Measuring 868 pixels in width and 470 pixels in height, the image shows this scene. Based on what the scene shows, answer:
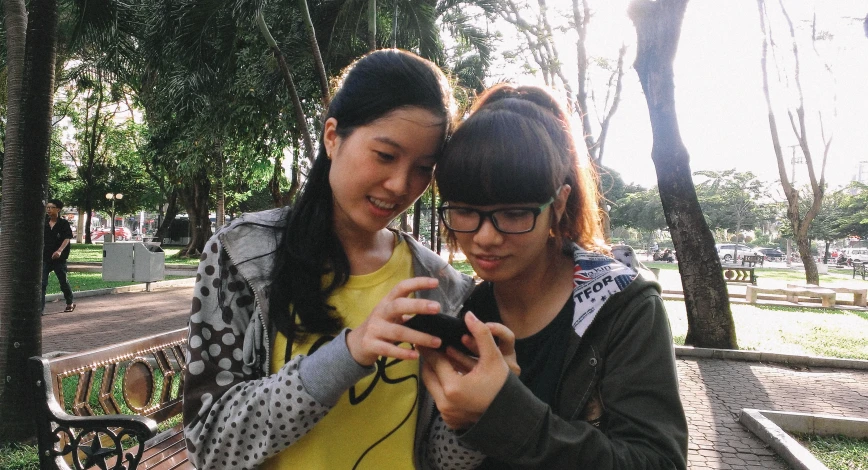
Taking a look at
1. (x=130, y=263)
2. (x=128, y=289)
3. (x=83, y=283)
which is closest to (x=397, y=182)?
(x=130, y=263)

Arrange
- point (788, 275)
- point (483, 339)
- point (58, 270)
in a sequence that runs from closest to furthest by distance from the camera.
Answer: point (483, 339)
point (58, 270)
point (788, 275)

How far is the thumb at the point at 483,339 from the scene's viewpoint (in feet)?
3.34

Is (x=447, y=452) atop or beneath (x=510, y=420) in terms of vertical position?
beneath

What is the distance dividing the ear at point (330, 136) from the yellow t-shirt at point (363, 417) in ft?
1.09

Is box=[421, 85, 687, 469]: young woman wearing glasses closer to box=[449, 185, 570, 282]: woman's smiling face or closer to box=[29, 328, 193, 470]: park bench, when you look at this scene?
box=[449, 185, 570, 282]: woman's smiling face

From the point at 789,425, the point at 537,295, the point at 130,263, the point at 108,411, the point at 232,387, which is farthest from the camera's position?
the point at 130,263

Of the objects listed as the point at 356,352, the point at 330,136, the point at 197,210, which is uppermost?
the point at 197,210

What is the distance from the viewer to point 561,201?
1376 millimetres

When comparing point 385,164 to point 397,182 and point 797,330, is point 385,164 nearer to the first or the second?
point 397,182

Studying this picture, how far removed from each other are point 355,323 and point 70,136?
136 ft

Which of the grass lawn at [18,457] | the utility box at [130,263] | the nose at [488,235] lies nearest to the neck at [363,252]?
the nose at [488,235]

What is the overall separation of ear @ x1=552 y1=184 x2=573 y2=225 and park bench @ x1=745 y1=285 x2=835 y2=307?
49.9ft

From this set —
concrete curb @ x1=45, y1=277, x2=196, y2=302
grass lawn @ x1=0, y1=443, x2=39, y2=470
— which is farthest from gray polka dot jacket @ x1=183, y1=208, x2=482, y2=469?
concrete curb @ x1=45, y1=277, x2=196, y2=302

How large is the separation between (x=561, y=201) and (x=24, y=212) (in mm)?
4024
